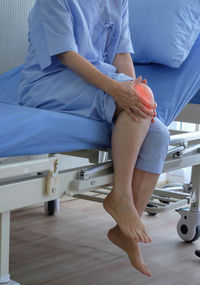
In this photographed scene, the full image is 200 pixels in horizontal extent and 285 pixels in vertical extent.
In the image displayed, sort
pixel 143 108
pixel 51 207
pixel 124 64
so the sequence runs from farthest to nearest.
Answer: pixel 51 207 < pixel 124 64 < pixel 143 108

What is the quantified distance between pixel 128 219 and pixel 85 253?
25.1 inches

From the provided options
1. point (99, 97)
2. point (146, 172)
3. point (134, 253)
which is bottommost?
point (134, 253)

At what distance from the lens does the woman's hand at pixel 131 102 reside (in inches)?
59.8

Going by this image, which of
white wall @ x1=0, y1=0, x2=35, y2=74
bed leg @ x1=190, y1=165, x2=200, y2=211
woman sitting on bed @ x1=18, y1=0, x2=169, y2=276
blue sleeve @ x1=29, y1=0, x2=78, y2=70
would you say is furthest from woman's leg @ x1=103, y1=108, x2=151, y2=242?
white wall @ x1=0, y1=0, x2=35, y2=74

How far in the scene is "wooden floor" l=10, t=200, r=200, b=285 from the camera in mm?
1883

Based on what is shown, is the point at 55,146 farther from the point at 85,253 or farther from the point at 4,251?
the point at 85,253

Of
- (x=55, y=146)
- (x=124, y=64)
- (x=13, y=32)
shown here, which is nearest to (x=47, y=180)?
(x=55, y=146)

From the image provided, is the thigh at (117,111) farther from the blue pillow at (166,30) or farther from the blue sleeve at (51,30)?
the blue pillow at (166,30)

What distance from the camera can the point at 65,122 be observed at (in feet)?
4.80

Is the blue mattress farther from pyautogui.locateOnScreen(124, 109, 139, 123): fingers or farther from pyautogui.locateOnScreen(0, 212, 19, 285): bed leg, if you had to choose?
pyautogui.locateOnScreen(0, 212, 19, 285): bed leg

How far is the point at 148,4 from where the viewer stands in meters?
2.13

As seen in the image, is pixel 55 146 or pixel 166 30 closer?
pixel 55 146

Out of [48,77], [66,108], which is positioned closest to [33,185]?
[66,108]

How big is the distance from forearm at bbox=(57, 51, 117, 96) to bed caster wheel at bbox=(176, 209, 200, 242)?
3.27ft
